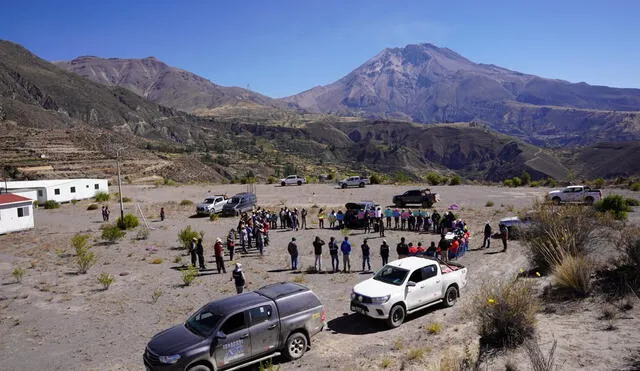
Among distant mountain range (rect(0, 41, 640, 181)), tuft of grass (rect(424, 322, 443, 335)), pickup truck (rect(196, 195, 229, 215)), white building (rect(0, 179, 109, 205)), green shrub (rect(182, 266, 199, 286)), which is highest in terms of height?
distant mountain range (rect(0, 41, 640, 181))

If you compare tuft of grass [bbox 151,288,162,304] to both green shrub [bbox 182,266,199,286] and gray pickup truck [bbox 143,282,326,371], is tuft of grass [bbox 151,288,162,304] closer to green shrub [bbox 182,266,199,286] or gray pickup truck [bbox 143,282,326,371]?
green shrub [bbox 182,266,199,286]

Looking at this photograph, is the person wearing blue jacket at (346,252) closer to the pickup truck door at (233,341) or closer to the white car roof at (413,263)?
the white car roof at (413,263)

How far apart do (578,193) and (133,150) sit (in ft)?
251

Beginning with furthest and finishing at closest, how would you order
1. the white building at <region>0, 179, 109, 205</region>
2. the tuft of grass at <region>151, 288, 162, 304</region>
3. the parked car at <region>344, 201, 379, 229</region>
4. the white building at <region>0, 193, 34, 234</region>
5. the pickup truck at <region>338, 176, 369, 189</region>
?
the pickup truck at <region>338, 176, 369, 189</region> → the white building at <region>0, 179, 109, 205</region> → the white building at <region>0, 193, 34, 234</region> → the parked car at <region>344, 201, 379, 229</region> → the tuft of grass at <region>151, 288, 162, 304</region>

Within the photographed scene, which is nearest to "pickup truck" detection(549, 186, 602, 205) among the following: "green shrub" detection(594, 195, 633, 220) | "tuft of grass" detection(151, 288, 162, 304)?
"green shrub" detection(594, 195, 633, 220)

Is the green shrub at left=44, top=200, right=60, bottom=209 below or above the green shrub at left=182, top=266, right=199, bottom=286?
above

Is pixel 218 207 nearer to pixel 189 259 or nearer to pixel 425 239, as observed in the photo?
pixel 189 259

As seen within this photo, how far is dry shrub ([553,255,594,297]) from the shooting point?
1097 cm

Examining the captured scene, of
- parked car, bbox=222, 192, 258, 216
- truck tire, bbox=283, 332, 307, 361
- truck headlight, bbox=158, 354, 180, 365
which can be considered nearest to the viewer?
truck headlight, bbox=158, 354, 180, 365

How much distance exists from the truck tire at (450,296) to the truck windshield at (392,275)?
1708mm

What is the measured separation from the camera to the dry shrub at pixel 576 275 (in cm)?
1097

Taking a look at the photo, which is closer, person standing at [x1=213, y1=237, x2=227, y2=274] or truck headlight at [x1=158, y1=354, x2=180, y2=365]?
truck headlight at [x1=158, y1=354, x2=180, y2=365]

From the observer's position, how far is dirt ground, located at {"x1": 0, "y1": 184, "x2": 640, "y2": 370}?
8961 mm

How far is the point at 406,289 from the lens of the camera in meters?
11.3
